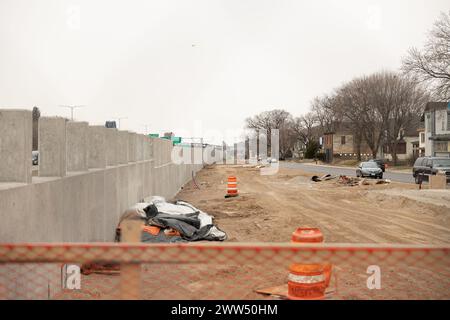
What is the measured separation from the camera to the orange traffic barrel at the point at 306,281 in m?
5.99

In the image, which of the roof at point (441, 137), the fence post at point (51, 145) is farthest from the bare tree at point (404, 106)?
the fence post at point (51, 145)

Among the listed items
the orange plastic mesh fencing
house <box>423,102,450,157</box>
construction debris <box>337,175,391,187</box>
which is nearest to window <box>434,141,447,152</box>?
house <box>423,102,450,157</box>

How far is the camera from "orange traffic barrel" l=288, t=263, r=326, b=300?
5.99 m

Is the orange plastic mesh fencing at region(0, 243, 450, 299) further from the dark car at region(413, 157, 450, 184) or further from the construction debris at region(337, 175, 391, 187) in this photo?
the construction debris at region(337, 175, 391, 187)

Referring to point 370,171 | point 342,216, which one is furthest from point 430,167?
point 342,216

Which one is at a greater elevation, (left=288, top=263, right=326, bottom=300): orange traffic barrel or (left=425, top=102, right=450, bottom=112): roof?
(left=425, top=102, right=450, bottom=112): roof

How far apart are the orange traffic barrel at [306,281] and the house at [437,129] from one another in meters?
57.1

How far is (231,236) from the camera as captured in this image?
13539 millimetres

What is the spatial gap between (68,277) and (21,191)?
6.86ft

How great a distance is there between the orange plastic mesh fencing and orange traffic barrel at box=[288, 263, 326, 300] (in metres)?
0.62

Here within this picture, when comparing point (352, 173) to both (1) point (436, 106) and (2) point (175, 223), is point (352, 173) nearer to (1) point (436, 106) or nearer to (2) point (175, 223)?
(1) point (436, 106)

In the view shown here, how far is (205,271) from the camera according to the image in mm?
9234

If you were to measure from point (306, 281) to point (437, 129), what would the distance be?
61.8m

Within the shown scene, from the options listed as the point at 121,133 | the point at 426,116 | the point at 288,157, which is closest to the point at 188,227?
the point at 121,133
